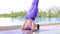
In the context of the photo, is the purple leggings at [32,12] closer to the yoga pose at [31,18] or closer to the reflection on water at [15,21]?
the yoga pose at [31,18]

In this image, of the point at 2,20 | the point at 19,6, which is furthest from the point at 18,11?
the point at 2,20

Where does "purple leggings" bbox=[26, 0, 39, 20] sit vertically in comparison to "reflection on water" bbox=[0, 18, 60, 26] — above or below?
above

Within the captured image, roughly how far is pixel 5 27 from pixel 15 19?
0.19 meters

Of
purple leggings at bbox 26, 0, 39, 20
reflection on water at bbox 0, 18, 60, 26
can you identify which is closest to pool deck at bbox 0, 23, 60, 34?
reflection on water at bbox 0, 18, 60, 26

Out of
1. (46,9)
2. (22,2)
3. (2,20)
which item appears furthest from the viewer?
(46,9)

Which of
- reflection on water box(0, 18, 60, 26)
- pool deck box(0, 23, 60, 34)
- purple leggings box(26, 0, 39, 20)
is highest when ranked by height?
purple leggings box(26, 0, 39, 20)

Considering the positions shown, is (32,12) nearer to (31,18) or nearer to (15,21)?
(31,18)

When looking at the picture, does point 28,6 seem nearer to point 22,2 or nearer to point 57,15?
point 22,2

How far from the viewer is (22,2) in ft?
8.34

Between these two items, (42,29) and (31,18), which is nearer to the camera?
(31,18)

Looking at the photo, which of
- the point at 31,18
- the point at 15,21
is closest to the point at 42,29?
the point at 31,18

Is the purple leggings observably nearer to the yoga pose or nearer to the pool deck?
the yoga pose

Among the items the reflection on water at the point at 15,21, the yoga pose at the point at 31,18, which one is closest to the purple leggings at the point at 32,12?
the yoga pose at the point at 31,18

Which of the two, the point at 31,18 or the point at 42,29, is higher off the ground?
the point at 31,18
